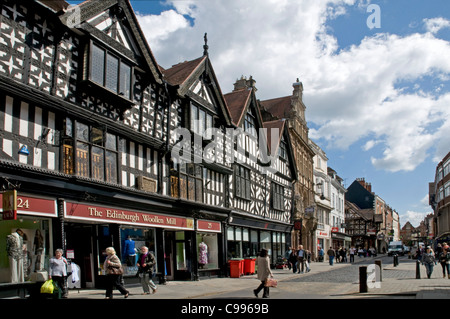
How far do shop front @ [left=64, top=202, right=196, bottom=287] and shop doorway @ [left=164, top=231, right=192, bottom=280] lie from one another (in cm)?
88

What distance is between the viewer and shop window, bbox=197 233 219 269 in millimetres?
21547

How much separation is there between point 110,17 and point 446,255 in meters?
17.5

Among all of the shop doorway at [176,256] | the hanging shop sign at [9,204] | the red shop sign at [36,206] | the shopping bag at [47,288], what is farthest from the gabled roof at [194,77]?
the shopping bag at [47,288]

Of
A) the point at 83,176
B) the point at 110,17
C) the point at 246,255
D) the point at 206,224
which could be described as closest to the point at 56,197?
the point at 83,176

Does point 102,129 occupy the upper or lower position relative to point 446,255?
upper

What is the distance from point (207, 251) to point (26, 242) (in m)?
11.3

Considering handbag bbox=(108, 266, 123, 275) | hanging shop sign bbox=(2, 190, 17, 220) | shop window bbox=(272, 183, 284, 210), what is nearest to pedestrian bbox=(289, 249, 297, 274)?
shop window bbox=(272, 183, 284, 210)

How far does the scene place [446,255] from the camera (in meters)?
20.9

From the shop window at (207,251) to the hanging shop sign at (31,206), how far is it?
984 centimetres

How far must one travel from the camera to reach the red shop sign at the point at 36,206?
11.8m

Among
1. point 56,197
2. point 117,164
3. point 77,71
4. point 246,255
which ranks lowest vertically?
point 246,255

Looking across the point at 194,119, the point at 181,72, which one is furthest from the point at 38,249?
the point at 181,72

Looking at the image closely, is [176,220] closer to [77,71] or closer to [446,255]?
[77,71]
